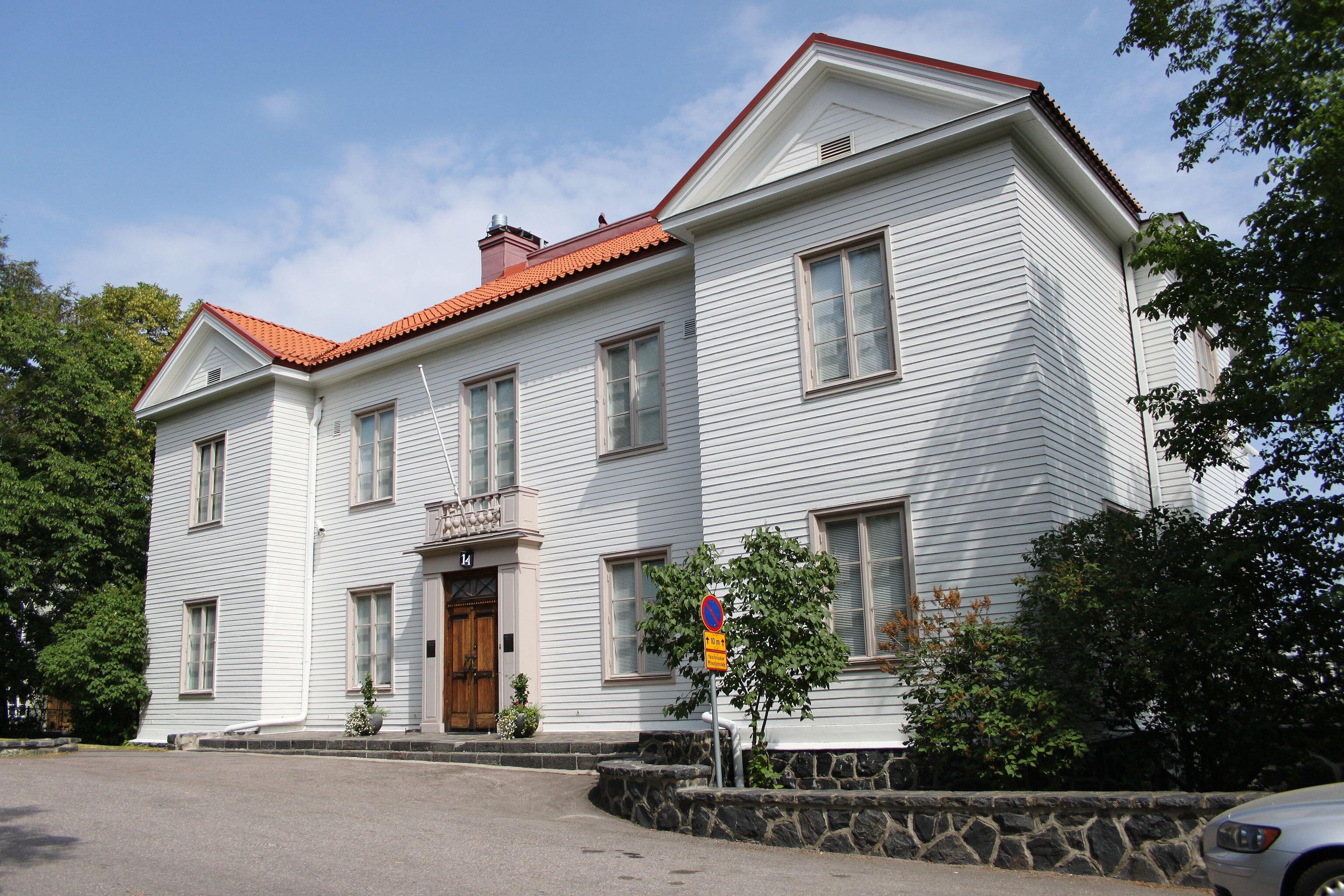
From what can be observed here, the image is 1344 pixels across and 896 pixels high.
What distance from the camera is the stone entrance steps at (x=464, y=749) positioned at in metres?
13.9

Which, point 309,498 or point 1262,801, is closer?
point 1262,801

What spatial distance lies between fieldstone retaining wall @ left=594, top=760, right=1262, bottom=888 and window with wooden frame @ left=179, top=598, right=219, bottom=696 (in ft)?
42.7

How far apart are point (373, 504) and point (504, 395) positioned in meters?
3.39

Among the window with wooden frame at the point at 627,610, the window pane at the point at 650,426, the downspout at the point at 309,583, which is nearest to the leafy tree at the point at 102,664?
the downspout at the point at 309,583

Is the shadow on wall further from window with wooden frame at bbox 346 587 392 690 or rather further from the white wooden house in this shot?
window with wooden frame at bbox 346 587 392 690

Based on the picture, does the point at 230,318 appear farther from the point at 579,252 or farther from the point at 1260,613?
the point at 1260,613

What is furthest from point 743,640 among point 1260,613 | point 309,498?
point 309,498

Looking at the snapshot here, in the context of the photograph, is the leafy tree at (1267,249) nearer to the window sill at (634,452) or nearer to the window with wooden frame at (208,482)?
the window sill at (634,452)

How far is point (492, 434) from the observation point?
58.2ft

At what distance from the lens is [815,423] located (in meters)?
13.1

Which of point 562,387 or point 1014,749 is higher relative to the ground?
point 562,387

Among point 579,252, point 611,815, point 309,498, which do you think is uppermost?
point 579,252

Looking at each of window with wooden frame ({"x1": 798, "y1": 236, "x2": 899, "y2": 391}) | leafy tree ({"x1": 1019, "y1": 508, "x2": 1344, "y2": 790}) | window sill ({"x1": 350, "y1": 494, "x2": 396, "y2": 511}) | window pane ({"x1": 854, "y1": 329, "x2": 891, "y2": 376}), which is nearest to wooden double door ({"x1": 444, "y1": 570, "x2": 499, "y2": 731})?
window sill ({"x1": 350, "y1": 494, "x2": 396, "y2": 511})

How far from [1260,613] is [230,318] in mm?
18920
